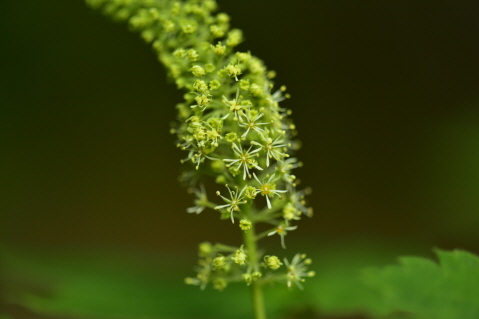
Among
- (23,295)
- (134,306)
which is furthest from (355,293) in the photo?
(23,295)

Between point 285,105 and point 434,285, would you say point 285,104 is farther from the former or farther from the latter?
point 434,285

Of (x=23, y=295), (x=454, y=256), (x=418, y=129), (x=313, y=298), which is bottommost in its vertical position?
(x=454, y=256)

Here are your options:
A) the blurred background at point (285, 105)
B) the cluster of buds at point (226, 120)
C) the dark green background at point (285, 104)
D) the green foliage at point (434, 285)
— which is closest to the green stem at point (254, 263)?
the cluster of buds at point (226, 120)

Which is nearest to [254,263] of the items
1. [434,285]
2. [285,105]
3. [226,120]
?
[226,120]

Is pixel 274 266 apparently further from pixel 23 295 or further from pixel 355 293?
pixel 23 295

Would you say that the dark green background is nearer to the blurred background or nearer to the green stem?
the blurred background

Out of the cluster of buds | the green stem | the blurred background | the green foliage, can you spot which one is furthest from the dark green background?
the green stem
